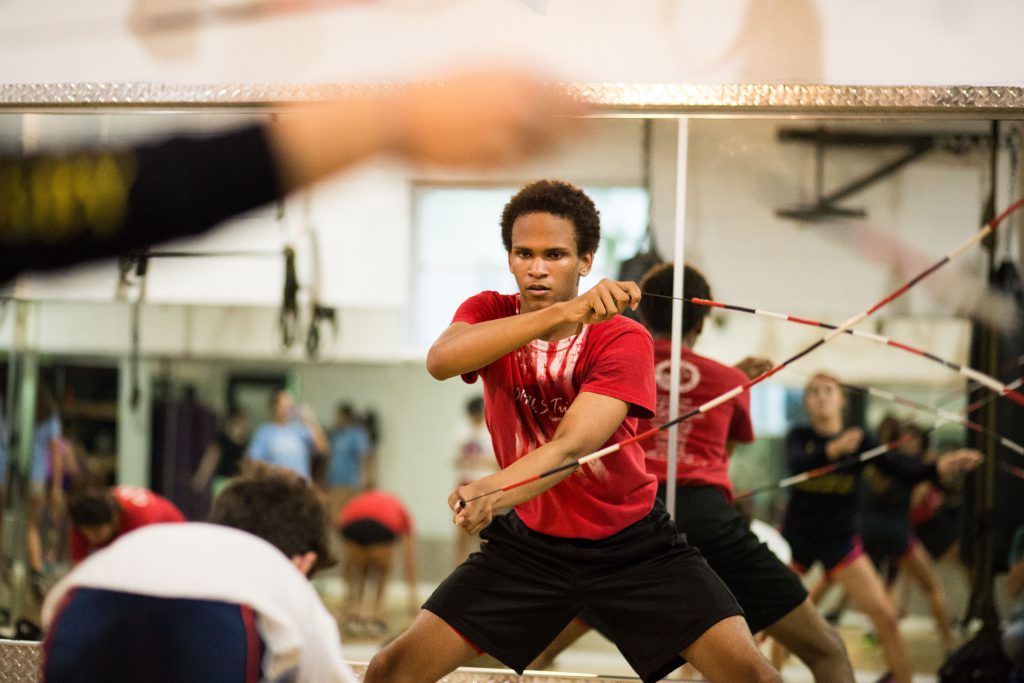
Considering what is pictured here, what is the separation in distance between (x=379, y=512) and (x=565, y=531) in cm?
349

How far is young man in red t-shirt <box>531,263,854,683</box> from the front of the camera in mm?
3211

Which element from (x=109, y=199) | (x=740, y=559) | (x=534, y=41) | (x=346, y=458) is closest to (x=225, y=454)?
(x=346, y=458)

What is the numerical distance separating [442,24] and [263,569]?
2.31m

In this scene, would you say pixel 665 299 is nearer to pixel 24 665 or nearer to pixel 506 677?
pixel 506 677

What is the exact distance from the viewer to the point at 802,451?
4582 millimetres

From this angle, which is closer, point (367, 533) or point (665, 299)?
point (665, 299)

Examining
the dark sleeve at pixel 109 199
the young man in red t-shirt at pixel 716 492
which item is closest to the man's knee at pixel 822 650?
the young man in red t-shirt at pixel 716 492

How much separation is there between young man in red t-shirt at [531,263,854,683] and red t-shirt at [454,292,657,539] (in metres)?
0.61

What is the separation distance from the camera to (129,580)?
1.60 m

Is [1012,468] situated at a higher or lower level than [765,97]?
lower

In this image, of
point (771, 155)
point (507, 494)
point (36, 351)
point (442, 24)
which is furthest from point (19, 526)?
point (771, 155)

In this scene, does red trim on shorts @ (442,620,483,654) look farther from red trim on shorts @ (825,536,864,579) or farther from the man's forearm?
red trim on shorts @ (825,536,864,579)

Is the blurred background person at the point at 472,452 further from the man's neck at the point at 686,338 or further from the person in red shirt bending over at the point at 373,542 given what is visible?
the man's neck at the point at 686,338

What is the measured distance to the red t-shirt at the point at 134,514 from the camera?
13.3 feet
